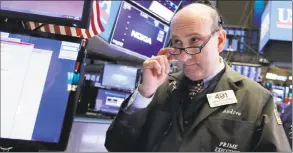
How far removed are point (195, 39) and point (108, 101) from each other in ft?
6.71

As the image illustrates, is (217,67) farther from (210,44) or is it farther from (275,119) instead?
(275,119)

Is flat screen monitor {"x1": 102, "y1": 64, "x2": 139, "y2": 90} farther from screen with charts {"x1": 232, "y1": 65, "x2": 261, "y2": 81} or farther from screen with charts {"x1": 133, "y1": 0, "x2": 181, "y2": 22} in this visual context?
screen with charts {"x1": 232, "y1": 65, "x2": 261, "y2": 81}

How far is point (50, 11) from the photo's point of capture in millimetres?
1085

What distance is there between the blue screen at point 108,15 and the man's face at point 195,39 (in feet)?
6.51

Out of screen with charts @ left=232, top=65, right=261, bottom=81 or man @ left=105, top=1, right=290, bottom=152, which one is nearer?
man @ left=105, top=1, right=290, bottom=152

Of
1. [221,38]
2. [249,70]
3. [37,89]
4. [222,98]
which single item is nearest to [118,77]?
[221,38]

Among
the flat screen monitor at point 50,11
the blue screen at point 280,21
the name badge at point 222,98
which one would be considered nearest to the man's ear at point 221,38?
the name badge at point 222,98

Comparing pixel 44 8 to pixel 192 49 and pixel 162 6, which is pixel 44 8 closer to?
pixel 192 49

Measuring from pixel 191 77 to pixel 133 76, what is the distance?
2.13 m

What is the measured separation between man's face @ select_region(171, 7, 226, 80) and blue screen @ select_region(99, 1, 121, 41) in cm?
198

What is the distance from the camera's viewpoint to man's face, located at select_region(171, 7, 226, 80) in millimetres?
1208

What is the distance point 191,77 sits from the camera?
128 cm

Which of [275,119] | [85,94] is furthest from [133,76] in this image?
[275,119]

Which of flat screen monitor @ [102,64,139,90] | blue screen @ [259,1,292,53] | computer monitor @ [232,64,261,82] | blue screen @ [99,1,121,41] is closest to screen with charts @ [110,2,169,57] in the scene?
blue screen @ [99,1,121,41]
